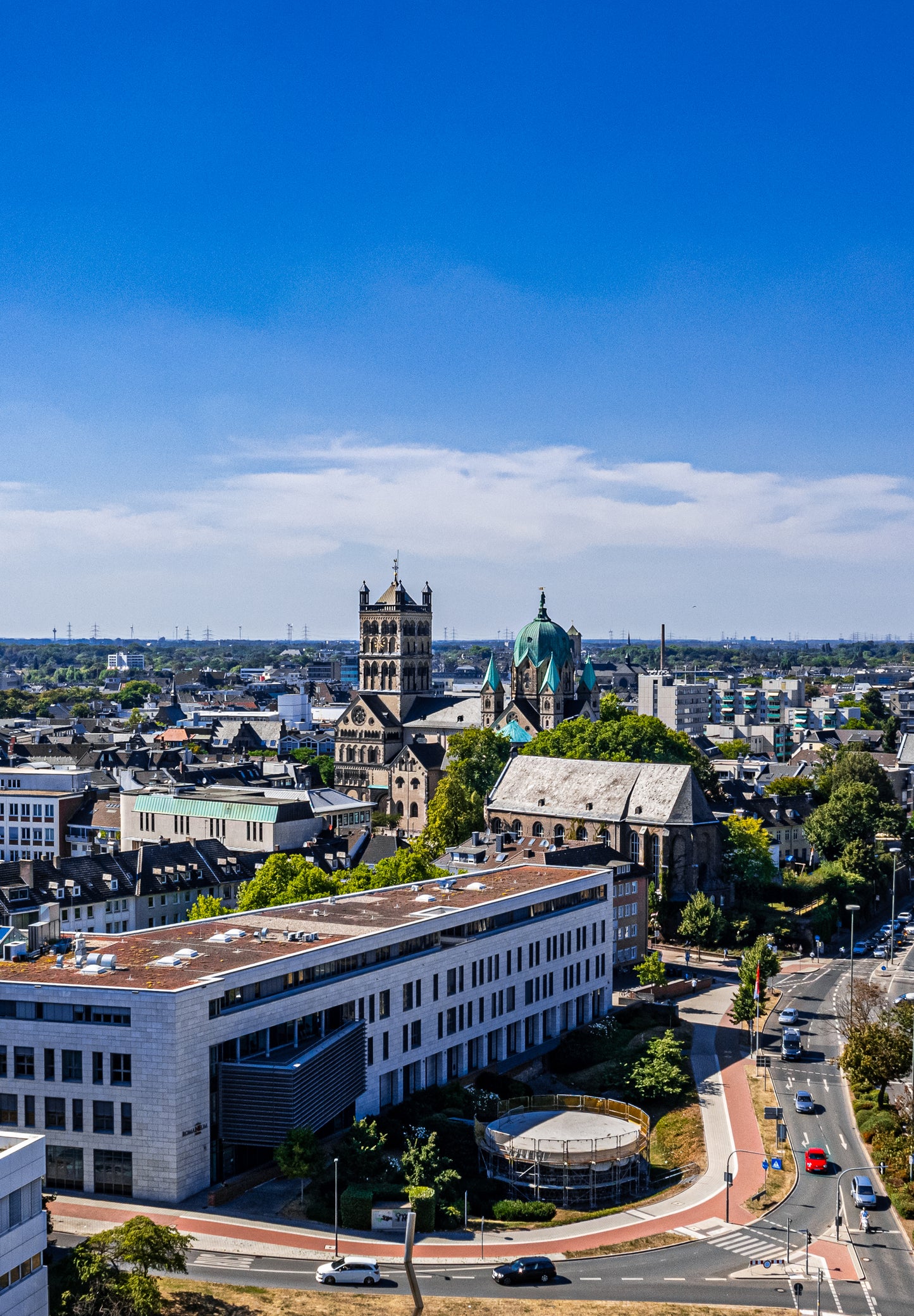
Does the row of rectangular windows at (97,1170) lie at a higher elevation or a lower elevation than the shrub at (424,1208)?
higher

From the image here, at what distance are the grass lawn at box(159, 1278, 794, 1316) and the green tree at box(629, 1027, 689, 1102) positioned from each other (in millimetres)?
29648

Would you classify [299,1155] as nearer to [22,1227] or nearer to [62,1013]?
[62,1013]

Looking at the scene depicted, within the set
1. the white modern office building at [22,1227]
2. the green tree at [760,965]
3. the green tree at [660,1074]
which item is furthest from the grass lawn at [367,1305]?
the green tree at [760,965]

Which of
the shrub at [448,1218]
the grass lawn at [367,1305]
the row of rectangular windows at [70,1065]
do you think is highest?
the row of rectangular windows at [70,1065]

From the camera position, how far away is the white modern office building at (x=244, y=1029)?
2547 inches

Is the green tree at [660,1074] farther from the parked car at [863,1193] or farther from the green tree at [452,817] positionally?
the green tree at [452,817]

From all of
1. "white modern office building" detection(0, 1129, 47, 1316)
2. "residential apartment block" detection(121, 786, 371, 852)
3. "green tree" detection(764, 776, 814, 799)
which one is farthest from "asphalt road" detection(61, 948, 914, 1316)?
"green tree" detection(764, 776, 814, 799)

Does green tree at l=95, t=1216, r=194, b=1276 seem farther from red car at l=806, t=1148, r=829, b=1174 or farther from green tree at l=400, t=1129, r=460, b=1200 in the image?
red car at l=806, t=1148, r=829, b=1174

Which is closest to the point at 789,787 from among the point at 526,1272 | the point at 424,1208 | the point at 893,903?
the point at 893,903

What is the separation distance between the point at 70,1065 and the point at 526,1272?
23296mm

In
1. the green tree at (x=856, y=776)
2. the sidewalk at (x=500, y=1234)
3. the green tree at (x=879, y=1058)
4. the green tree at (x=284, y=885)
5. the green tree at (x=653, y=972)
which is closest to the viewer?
the sidewalk at (x=500, y=1234)

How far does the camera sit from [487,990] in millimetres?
90062

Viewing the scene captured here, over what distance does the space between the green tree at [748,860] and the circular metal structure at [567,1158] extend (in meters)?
63.4

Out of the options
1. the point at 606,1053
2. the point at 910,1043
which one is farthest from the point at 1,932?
the point at 910,1043
